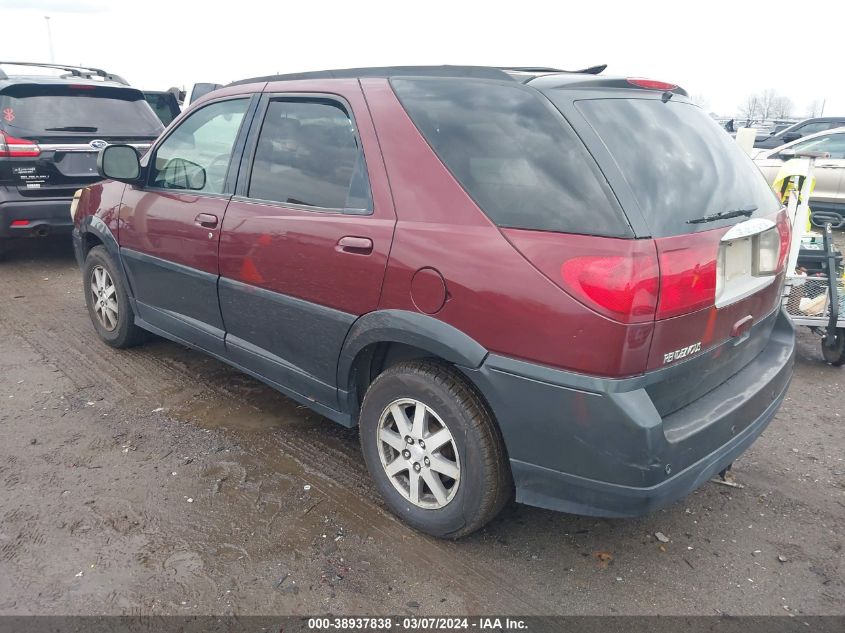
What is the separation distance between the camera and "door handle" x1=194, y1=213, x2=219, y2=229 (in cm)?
350

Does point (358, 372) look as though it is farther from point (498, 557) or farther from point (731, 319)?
point (731, 319)

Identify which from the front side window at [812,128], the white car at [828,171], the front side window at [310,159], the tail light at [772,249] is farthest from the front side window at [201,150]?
the front side window at [812,128]

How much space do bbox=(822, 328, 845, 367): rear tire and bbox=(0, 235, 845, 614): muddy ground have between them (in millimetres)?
856

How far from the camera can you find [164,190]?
398 centimetres

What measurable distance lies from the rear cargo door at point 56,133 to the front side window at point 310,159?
4.19 meters

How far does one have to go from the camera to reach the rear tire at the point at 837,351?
469cm

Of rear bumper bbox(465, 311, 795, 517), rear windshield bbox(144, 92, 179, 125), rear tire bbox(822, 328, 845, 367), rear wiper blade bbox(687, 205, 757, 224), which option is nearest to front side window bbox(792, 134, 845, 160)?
rear tire bbox(822, 328, 845, 367)

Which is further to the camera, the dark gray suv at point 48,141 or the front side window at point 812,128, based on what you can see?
the front side window at point 812,128

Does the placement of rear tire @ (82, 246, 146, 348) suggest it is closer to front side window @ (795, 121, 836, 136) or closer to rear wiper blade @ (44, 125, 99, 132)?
rear wiper blade @ (44, 125, 99, 132)

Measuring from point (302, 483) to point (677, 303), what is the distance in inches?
76.0

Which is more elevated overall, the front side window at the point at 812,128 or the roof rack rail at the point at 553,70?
the roof rack rail at the point at 553,70

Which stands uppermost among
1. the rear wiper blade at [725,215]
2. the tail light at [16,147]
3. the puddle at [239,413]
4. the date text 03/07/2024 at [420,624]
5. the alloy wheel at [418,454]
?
the tail light at [16,147]

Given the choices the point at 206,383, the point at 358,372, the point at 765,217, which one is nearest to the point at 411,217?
the point at 358,372

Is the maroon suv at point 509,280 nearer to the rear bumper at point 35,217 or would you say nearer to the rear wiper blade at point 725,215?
the rear wiper blade at point 725,215
